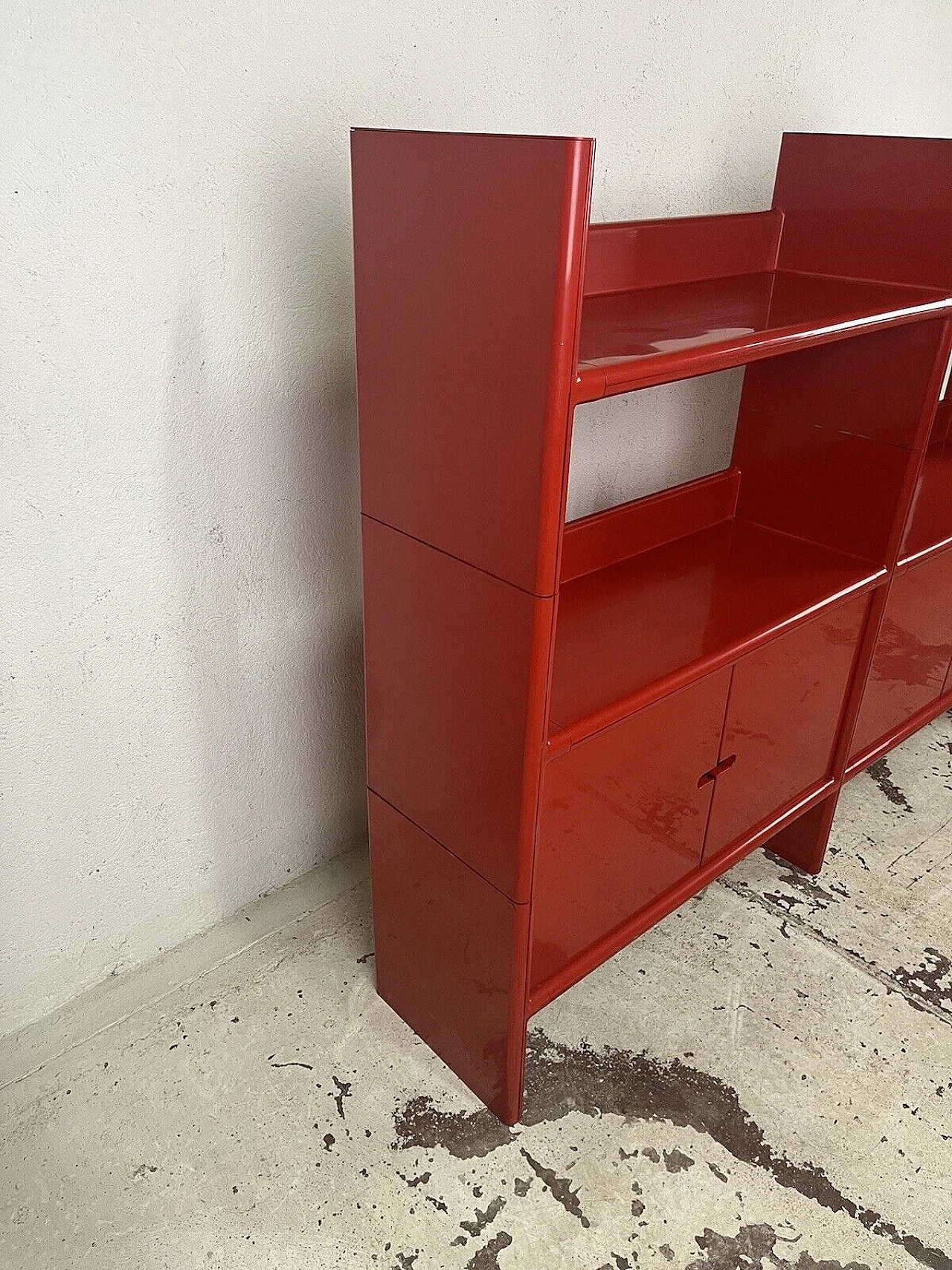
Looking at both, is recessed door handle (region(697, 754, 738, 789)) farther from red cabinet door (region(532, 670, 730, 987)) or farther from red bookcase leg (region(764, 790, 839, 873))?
red bookcase leg (region(764, 790, 839, 873))

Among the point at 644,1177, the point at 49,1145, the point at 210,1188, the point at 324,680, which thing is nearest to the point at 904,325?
the point at 324,680

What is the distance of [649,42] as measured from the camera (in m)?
1.95

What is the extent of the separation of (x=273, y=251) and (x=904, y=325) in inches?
47.8

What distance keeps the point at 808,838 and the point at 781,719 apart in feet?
1.68

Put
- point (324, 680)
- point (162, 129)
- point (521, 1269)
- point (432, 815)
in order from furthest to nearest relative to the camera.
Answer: point (324, 680), point (432, 815), point (521, 1269), point (162, 129)

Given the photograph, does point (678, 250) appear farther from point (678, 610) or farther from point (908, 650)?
point (908, 650)

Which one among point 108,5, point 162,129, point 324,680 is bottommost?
point 324,680

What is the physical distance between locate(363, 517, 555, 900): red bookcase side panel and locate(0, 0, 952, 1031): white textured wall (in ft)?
1.18

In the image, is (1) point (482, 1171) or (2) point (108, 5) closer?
(2) point (108, 5)

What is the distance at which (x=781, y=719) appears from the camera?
6.97 feet

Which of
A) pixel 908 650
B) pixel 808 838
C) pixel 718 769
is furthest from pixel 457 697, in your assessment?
pixel 908 650

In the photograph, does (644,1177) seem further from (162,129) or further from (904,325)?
(162,129)

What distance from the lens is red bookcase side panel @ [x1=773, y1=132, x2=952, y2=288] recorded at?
193cm

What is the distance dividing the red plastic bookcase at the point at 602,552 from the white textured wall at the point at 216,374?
0.29m
